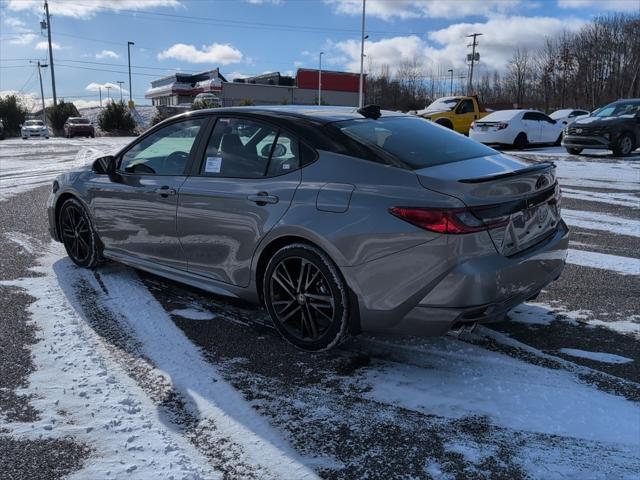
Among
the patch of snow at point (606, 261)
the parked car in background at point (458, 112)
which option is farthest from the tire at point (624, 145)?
the patch of snow at point (606, 261)

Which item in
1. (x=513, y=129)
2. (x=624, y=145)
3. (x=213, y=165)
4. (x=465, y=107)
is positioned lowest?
(x=213, y=165)

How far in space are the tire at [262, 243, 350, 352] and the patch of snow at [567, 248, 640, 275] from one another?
3.19m

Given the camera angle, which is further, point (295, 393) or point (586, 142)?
point (586, 142)

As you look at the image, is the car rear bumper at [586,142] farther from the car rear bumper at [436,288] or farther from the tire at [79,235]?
the tire at [79,235]

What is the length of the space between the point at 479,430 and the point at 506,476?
0.35 meters

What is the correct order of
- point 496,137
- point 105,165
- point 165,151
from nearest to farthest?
point 165,151 < point 105,165 < point 496,137

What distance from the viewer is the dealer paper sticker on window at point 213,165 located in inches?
157

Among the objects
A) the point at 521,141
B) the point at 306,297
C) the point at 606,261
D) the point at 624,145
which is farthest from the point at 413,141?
the point at 521,141

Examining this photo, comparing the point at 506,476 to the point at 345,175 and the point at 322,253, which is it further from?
the point at 345,175

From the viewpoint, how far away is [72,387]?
3.09 m

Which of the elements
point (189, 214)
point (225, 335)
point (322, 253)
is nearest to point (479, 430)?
point (322, 253)

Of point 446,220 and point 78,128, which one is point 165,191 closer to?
point 446,220

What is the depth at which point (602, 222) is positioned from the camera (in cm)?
741

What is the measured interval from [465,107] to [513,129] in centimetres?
376
